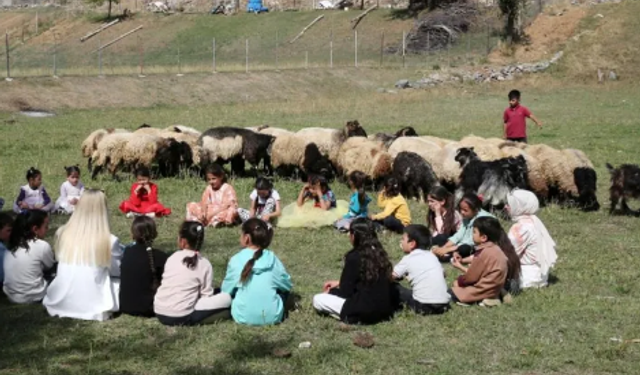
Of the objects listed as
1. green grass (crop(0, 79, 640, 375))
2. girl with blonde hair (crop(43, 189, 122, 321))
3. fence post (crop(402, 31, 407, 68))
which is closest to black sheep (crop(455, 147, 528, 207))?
green grass (crop(0, 79, 640, 375))

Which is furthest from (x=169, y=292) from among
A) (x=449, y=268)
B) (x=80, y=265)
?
(x=449, y=268)

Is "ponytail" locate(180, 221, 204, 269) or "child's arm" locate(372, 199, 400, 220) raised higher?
"ponytail" locate(180, 221, 204, 269)

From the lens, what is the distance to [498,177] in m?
14.1

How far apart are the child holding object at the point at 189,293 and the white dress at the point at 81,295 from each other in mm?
511

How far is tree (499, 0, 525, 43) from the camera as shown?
47.4 metres

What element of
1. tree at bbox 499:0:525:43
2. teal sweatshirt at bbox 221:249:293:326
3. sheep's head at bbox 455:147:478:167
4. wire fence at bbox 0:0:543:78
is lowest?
teal sweatshirt at bbox 221:249:293:326

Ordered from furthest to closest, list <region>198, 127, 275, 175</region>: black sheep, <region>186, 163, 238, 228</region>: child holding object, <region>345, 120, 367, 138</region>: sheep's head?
<region>345, 120, 367, 138</region>: sheep's head → <region>198, 127, 275, 175</region>: black sheep → <region>186, 163, 238, 228</region>: child holding object

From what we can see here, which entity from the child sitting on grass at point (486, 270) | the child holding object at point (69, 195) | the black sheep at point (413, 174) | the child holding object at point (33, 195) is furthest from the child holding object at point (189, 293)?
A: the black sheep at point (413, 174)

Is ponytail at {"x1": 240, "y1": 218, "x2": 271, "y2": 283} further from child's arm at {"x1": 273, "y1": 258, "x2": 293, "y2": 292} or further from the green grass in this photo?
the green grass

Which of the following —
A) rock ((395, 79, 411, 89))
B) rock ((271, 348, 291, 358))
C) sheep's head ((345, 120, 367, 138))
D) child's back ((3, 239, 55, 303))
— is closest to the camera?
rock ((271, 348, 291, 358))

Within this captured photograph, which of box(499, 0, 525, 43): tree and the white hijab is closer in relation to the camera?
the white hijab

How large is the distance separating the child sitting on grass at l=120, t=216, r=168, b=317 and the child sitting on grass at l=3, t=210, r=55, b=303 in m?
0.99

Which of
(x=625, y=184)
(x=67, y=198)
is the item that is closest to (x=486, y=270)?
(x=625, y=184)

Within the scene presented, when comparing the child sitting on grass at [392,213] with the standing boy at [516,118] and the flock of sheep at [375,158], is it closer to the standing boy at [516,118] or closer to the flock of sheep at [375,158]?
the flock of sheep at [375,158]
